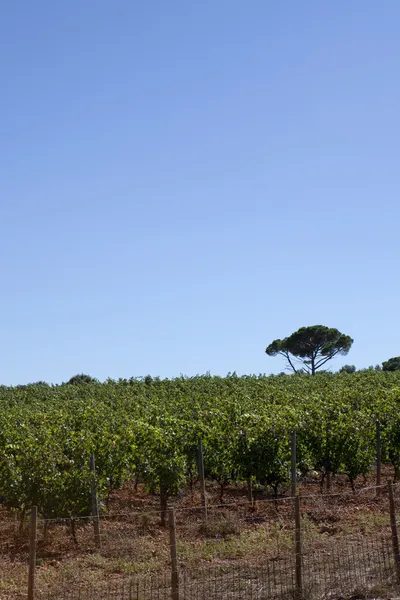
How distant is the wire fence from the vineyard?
798mm

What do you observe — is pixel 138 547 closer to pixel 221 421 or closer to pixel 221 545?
pixel 221 545

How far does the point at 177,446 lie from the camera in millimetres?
17312

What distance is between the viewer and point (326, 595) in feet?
31.2

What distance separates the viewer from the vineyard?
14786mm

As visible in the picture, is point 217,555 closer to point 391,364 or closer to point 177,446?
point 177,446

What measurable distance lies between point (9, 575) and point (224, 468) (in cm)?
796

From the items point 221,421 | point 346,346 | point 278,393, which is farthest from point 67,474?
point 346,346

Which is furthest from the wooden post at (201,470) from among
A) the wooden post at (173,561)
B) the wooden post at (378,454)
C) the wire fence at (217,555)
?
the wooden post at (173,561)

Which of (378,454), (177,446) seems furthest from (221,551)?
(378,454)

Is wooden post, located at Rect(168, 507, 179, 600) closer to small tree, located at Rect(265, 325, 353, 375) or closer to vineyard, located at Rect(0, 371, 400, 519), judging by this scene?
vineyard, located at Rect(0, 371, 400, 519)

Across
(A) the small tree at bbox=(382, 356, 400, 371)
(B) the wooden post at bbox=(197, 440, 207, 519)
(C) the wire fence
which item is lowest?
(C) the wire fence

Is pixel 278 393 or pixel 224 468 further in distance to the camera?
pixel 278 393

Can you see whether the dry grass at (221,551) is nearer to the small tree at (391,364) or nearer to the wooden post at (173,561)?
the wooden post at (173,561)

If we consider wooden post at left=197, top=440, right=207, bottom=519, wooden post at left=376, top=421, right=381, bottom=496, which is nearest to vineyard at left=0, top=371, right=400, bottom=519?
wooden post at left=376, top=421, right=381, bottom=496
